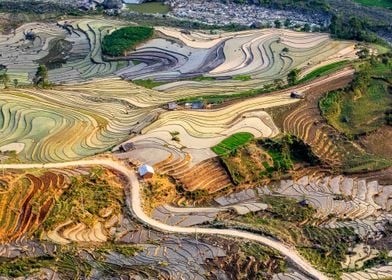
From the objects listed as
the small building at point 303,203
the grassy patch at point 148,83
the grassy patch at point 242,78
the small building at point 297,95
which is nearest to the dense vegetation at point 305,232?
the small building at point 303,203

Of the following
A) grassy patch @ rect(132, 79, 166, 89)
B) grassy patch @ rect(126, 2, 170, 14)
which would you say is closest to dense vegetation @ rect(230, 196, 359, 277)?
grassy patch @ rect(132, 79, 166, 89)

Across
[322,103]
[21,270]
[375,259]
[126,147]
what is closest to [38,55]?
[126,147]

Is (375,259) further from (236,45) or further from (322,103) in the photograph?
(236,45)

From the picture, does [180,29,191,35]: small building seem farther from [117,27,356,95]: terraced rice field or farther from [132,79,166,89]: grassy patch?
[132,79,166,89]: grassy patch

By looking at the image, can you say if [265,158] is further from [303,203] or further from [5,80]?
[5,80]

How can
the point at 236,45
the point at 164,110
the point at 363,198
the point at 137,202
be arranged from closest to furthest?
the point at 137,202 → the point at 363,198 → the point at 164,110 → the point at 236,45
